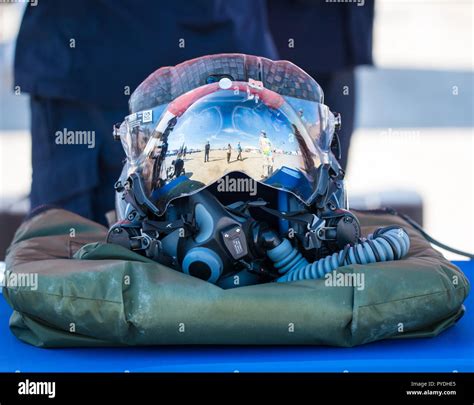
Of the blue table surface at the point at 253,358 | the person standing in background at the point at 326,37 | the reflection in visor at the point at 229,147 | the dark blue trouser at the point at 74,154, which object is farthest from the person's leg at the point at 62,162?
the blue table surface at the point at 253,358

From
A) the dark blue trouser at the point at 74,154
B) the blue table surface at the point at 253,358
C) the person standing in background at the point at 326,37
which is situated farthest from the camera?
the person standing in background at the point at 326,37

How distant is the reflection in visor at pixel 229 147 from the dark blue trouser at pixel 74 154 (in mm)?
1348

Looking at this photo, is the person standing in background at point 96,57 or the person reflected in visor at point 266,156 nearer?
the person reflected in visor at point 266,156

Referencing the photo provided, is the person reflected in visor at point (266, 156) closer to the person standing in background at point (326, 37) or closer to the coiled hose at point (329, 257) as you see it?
the coiled hose at point (329, 257)

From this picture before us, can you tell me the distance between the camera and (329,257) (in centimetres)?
213

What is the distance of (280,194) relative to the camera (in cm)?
219

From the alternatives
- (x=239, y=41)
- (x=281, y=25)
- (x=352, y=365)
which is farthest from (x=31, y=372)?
(x=281, y=25)

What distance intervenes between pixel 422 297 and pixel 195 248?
1.53 feet

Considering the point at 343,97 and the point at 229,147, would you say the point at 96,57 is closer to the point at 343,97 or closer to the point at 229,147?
the point at 343,97

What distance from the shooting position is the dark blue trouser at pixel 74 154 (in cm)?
356

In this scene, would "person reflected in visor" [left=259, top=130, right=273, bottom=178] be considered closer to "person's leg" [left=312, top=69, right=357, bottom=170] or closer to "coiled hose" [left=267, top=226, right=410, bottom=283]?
"coiled hose" [left=267, top=226, right=410, bottom=283]

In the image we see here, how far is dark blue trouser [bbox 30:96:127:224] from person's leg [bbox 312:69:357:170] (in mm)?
846

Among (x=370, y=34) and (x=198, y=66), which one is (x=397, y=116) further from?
(x=198, y=66)

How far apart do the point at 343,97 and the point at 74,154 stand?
3.62 ft
